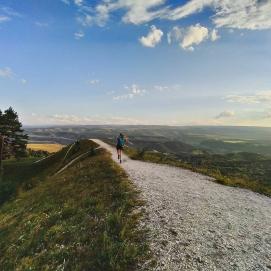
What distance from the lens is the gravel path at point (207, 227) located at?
11.0m

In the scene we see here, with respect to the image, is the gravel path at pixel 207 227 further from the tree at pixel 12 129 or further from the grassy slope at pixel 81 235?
the tree at pixel 12 129

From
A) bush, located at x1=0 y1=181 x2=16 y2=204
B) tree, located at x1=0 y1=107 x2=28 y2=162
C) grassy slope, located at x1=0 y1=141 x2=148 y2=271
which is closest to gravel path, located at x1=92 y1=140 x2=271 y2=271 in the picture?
grassy slope, located at x1=0 y1=141 x2=148 y2=271

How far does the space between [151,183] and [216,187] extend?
5347 millimetres

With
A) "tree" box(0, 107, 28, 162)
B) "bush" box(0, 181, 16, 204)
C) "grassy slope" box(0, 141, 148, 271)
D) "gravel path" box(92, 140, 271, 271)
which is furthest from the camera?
"tree" box(0, 107, 28, 162)

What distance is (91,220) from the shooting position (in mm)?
15375

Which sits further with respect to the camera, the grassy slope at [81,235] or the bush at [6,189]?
the bush at [6,189]

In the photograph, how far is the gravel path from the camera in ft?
36.2

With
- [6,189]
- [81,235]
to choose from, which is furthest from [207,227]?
[6,189]

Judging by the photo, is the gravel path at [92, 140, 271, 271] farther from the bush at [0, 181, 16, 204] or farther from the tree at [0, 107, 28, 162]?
the tree at [0, 107, 28, 162]

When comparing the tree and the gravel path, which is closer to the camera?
the gravel path

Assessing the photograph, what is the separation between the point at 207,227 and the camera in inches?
555

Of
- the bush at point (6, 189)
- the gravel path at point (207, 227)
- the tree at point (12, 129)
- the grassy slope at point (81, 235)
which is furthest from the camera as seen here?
the tree at point (12, 129)

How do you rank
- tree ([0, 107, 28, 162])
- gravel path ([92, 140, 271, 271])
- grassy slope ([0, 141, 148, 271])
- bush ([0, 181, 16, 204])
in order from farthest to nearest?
1. tree ([0, 107, 28, 162])
2. bush ([0, 181, 16, 204])
3. grassy slope ([0, 141, 148, 271])
4. gravel path ([92, 140, 271, 271])

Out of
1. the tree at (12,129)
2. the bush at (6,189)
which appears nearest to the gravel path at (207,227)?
the bush at (6,189)
